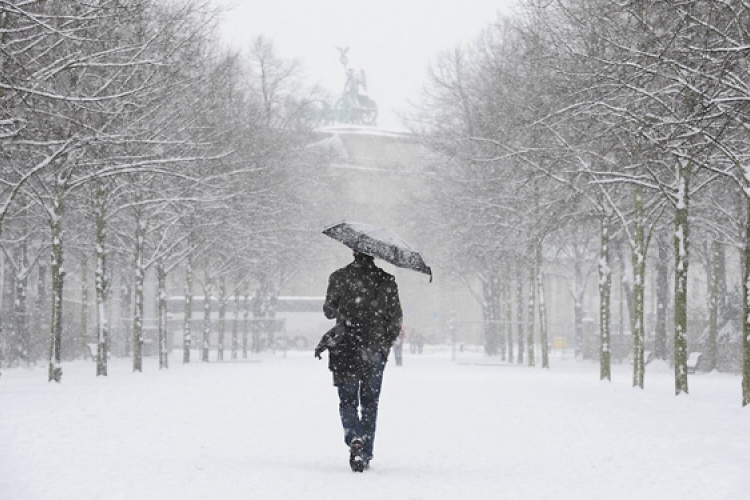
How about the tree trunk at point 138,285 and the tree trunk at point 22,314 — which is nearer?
the tree trunk at point 138,285

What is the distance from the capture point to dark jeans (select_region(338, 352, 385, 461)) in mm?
9484

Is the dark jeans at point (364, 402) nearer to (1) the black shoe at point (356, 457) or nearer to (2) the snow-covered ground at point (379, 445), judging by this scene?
(1) the black shoe at point (356, 457)

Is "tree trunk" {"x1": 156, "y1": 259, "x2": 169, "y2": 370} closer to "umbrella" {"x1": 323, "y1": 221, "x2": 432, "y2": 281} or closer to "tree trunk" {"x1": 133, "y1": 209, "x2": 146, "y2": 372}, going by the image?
"tree trunk" {"x1": 133, "y1": 209, "x2": 146, "y2": 372}

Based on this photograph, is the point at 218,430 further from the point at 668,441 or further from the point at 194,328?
the point at 194,328

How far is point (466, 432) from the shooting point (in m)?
12.8

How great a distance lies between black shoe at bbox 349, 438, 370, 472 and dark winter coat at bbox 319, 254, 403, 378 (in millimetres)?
617

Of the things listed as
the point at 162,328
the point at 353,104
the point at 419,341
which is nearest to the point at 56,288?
the point at 162,328

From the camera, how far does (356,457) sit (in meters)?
9.23

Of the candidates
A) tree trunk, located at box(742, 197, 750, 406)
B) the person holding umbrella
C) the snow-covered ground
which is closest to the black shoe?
the snow-covered ground

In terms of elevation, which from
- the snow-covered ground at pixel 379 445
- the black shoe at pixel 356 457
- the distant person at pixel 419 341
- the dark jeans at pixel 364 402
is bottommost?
the distant person at pixel 419 341

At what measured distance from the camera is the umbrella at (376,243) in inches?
376

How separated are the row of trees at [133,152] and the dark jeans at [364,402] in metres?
5.24

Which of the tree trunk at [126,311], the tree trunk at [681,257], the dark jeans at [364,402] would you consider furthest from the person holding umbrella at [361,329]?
the tree trunk at [126,311]

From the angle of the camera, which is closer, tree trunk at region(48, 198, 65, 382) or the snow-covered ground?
the snow-covered ground
